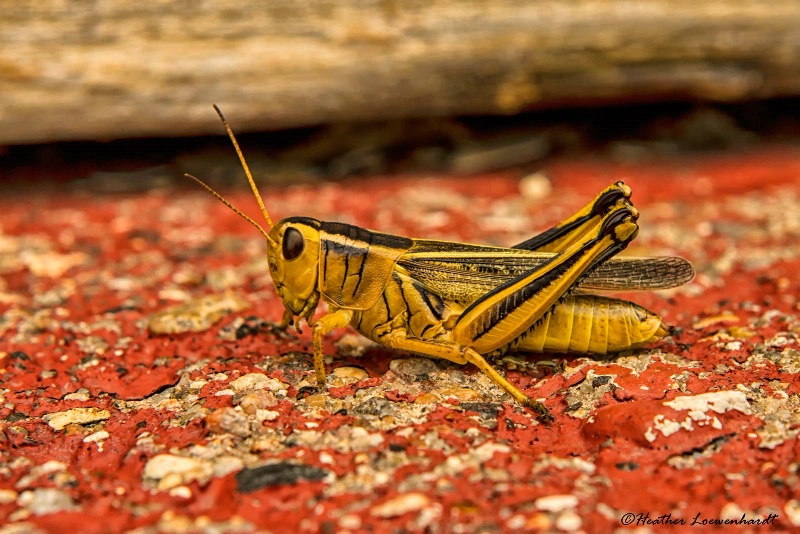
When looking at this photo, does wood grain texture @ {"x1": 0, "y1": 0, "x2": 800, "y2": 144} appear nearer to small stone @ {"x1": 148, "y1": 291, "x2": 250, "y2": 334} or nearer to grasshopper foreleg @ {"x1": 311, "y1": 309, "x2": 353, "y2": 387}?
small stone @ {"x1": 148, "y1": 291, "x2": 250, "y2": 334}

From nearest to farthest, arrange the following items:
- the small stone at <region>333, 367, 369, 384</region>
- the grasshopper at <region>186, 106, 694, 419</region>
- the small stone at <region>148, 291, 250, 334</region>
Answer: the grasshopper at <region>186, 106, 694, 419</region> → the small stone at <region>333, 367, 369, 384</region> → the small stone at <region>148, 291, 250, 334</region>

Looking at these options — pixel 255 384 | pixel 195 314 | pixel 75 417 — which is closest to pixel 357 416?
pixel 255 384

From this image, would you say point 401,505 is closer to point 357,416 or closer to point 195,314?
point 357,416

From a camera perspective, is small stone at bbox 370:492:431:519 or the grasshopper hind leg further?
the grasshopper hind leg

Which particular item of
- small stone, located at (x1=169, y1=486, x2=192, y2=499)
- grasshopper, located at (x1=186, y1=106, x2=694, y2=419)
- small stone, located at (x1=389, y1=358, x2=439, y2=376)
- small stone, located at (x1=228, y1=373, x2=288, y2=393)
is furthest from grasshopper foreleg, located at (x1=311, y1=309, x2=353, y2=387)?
small stone, located at (x1=169, y1=486, x2=192, y2=499)

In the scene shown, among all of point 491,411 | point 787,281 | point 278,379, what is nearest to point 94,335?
point 278,379

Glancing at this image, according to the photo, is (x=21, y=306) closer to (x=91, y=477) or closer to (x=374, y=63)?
(x=91, y=477)
